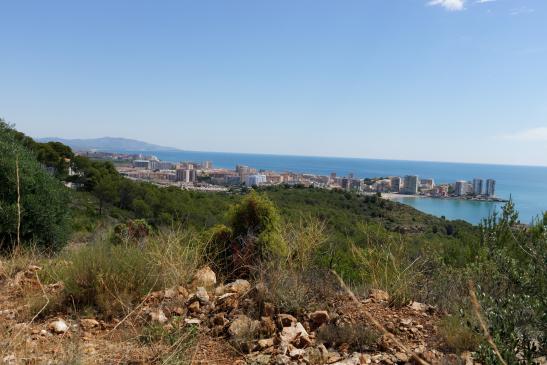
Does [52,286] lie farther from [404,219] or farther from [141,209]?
[404,219]

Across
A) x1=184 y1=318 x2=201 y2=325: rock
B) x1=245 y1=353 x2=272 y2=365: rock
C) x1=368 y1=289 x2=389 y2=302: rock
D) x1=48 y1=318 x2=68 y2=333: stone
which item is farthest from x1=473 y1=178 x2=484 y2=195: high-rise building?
x1=48 y1=318 x2=68 y2=333: stone

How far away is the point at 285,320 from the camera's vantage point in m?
3.51

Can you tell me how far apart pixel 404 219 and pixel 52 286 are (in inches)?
1391

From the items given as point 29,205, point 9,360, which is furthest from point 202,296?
point 29,205

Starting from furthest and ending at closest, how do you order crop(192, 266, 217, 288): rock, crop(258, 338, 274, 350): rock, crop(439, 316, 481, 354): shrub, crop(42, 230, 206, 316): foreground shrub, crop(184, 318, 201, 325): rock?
crop(192, 266, 217, 288): rock, crop(42, 230, 206, 316): foreground shrub, crop(184, 318, 201, 325): rock, crop(258, 338, 274, 350): rock, crop(439, 316, 481, 354): shrub

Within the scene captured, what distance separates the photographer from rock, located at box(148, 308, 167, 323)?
136 inches

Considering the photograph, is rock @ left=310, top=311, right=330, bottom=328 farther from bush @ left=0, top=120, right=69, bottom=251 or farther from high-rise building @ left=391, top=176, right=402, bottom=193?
high-rise building @ left=391, top=176, right=402, bottom=193

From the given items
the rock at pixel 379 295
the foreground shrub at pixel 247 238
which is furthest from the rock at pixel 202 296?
the rock at pixel 379 295

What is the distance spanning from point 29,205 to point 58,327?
13.2 feet

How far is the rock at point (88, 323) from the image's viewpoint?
11.9 feet

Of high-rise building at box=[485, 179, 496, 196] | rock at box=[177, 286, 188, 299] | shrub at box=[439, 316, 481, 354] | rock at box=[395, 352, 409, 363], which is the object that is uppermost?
shrub at box=[439, 316, 481, 354]

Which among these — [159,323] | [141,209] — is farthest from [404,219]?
[159,323]

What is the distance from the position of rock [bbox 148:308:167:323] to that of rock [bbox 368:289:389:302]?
1.97m

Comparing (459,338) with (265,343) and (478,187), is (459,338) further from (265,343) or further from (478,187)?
(478,187)
